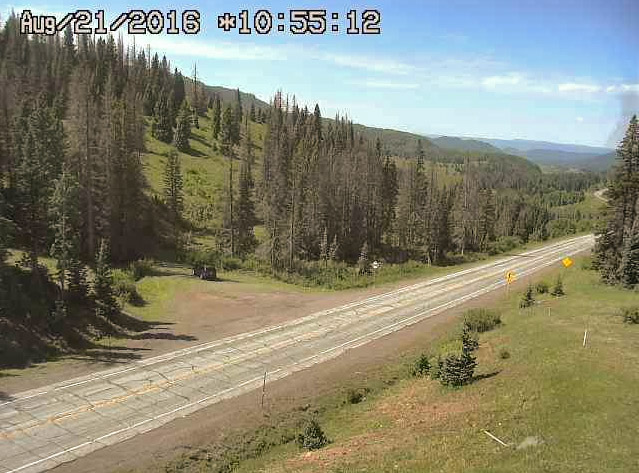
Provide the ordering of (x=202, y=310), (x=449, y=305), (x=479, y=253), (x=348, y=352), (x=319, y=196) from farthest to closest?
(x=479, y=253) < (x=319, y=196) < (x=449, y=305) < (x=202, y=310) < (x=348, y=352)

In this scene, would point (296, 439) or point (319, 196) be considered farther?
point (319, 196)

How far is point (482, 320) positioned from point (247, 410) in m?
20.3

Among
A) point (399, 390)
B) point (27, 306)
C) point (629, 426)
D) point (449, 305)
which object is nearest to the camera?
point (629, 426)

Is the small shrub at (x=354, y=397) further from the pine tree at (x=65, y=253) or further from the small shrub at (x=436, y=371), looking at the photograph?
the pine tree at (x=65, y=253)

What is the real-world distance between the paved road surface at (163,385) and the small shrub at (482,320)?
Result: 16.4ft

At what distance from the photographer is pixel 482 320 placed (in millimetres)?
37344

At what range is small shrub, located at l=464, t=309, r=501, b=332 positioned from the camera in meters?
36.8

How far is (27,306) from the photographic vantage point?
3038 centimetres

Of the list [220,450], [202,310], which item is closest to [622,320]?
[220,450]

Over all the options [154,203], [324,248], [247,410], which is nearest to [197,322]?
[247,410]

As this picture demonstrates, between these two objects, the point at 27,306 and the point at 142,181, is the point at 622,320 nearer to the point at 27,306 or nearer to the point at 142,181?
the point at 27,306

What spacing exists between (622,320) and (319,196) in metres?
44.6

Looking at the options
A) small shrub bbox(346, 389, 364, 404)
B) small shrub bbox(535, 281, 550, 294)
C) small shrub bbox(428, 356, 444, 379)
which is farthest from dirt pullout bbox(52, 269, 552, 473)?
small shrub bbox(535, 281, 550, 294)

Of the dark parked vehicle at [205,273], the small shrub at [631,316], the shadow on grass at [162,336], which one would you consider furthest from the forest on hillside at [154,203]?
the small shrub at [631,316]
